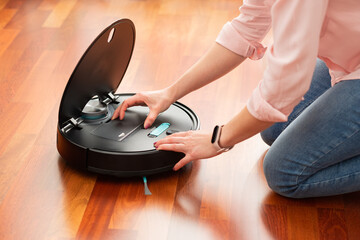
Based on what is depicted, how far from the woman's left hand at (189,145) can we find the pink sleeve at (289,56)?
207mm

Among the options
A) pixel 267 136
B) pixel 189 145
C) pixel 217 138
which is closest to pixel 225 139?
pixel 217 138

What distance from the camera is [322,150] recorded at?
1.34 m

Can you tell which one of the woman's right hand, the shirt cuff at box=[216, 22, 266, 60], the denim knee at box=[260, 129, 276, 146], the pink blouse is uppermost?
the pink blouse

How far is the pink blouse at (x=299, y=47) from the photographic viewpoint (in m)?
1.06

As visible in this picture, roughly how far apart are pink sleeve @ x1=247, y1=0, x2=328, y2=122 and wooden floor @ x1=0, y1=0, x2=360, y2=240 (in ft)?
1.11

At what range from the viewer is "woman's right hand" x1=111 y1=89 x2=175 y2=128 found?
1.54 m

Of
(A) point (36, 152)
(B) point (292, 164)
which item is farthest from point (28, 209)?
(B) point (292, 164)

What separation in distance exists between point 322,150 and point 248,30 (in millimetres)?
341

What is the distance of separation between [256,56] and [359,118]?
308 millimetres

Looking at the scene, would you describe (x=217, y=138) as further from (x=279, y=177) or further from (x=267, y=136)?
(x=267, y=136)

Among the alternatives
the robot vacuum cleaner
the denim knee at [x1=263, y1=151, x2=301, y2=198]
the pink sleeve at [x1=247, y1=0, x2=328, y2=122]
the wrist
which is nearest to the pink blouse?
the pink sleeve at [x1=247, y1=0, x2=328, y2=122]

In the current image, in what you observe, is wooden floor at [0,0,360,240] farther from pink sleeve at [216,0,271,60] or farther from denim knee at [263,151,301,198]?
pink sleeve at [216,0,271,60]

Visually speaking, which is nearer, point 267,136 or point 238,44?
point 238,44

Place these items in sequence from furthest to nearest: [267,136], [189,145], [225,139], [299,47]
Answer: [267,136], [189,145], [225,139], [299,47]
